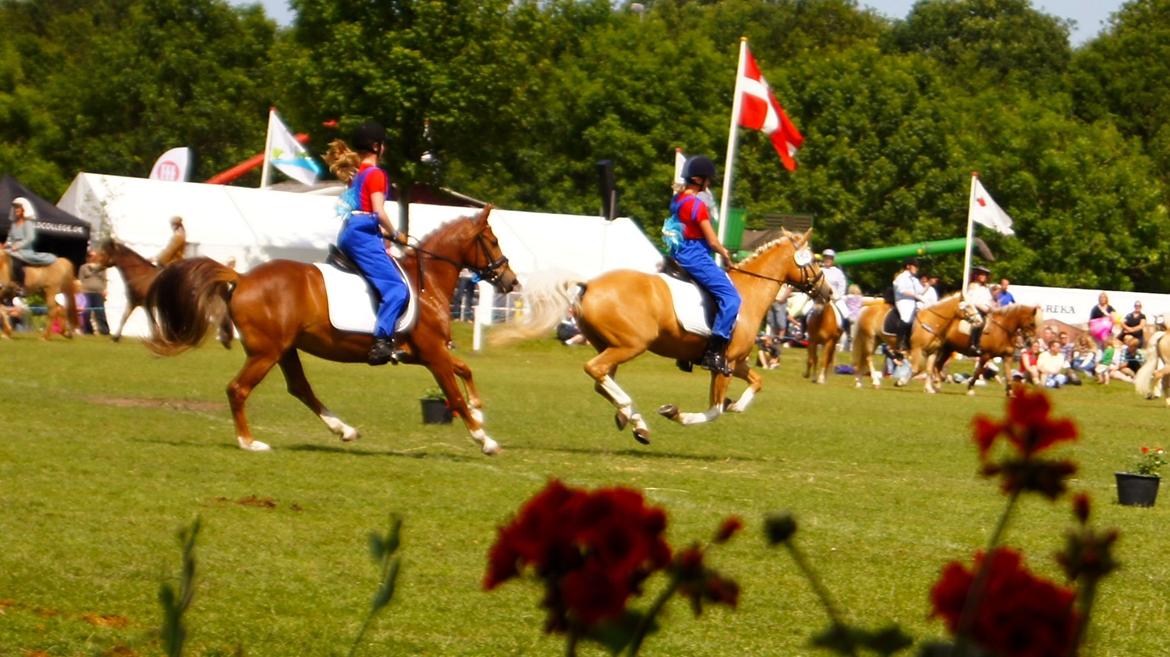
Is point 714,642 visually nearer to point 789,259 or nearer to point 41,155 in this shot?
point 789,259

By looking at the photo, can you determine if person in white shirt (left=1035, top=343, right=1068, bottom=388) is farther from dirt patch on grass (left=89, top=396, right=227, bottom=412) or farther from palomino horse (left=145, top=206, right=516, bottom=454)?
palomino horse (left=145, top=206, right=516, bottom=454)

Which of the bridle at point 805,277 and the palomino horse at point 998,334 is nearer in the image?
the bridle at point 805,277

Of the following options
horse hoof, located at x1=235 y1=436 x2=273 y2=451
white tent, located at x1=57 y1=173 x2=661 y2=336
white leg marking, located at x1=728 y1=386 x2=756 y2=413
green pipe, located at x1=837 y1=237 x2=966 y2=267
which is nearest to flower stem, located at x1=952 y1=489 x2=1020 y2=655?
horse hoof, located at x1=235 y1=436 x2=273 y2=451

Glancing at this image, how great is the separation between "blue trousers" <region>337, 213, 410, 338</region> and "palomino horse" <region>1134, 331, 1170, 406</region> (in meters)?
21.0

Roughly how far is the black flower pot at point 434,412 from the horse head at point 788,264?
3.34m

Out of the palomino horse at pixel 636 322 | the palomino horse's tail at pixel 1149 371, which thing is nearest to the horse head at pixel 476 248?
the palomino horse at pixel 636 322

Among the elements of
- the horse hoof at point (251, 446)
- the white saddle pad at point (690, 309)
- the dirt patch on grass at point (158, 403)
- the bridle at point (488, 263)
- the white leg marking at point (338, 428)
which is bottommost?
the dirt patch on grass at point (158, 403)

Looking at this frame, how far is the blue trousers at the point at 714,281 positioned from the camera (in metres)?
16.1

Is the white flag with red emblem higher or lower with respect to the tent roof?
higher

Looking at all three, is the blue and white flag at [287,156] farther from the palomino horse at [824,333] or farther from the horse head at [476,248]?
the horse head at [476,248]

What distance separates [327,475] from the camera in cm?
1266

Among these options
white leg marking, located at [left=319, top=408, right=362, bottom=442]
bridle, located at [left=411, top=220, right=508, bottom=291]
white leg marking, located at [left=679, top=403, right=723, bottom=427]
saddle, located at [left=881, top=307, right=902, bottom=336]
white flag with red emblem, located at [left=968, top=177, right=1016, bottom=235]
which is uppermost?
white flag with red emblem, located at [left=968, top=177, right=1016, bottom=235]

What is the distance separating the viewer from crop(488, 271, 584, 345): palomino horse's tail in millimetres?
16438

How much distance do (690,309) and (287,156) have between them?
113 ft
